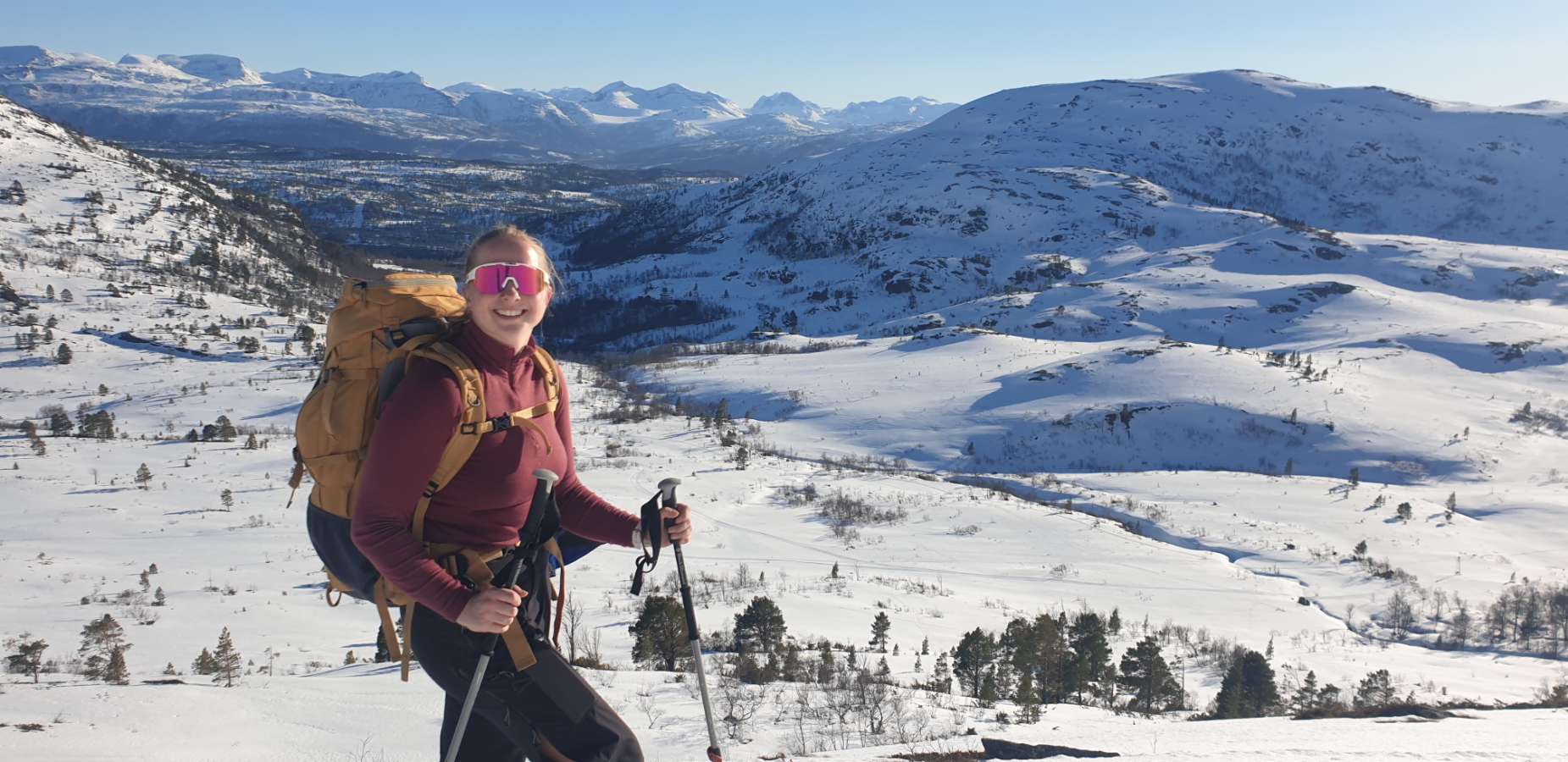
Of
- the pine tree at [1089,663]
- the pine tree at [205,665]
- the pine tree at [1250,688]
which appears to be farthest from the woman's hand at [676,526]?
the pine tree at [1250,688]

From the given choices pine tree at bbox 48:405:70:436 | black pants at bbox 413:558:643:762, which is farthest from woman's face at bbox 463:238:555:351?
pine tree at bbox 48:405:70:436

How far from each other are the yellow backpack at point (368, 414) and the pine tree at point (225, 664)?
666cm

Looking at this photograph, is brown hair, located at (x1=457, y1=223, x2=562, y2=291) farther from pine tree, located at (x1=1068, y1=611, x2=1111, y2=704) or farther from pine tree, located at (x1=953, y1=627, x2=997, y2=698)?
pine tree, located at (x1=1068, y1=611, x2=1111, y2=704)

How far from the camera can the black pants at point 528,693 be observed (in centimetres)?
343

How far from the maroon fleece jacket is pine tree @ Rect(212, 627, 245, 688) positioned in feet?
22.9

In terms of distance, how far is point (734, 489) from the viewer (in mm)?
39812

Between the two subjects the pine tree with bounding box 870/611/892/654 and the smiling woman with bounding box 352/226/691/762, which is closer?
the smiling woman with bounding box 352/226/691/762

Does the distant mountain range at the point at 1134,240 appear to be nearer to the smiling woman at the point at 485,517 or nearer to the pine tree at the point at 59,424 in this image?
the pine tree at the point at 59,424

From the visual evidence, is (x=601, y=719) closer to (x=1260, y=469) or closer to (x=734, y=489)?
(x=734, y=489)

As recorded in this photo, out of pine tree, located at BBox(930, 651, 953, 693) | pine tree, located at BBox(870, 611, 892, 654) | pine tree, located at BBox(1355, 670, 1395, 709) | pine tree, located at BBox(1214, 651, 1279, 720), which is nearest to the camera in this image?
pine tree, located at BBox(930, 651, 953, 693)

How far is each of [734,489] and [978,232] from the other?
389ft

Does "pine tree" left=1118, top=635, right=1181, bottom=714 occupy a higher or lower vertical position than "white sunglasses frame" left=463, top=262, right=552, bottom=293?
lower

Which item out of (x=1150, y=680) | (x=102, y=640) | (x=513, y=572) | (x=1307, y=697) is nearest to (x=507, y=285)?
(x=513, y=572)

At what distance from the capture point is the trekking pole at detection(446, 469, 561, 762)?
3.23 metres
